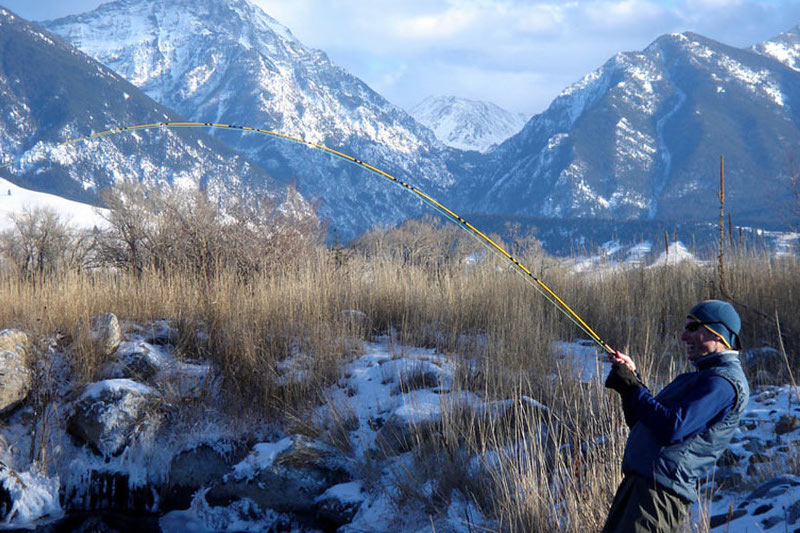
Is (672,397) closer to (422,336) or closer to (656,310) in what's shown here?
(422,336)

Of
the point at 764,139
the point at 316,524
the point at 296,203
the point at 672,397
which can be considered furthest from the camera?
Result: the point at 764,139

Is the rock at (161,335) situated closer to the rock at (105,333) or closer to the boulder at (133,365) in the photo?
the rock at (105,333)

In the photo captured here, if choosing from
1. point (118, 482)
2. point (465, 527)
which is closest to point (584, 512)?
point (465, 527)

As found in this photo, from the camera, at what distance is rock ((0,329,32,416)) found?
5.92 metres

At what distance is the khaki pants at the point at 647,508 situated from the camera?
265 cm

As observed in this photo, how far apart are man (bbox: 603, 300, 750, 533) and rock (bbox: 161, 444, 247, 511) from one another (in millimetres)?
3979

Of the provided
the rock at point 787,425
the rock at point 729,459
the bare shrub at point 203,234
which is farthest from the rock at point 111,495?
the rock at point 787,425

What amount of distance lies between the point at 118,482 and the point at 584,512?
4372 mm

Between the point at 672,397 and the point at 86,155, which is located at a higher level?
the point at 86,155

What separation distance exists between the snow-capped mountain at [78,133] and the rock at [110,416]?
453ft

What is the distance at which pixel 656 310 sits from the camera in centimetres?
771

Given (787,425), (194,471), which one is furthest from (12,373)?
(787,425)

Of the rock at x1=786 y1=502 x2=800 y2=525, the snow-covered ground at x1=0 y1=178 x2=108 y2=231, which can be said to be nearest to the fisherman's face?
the rock at x1=786 y1=502 x2=800 y2=525

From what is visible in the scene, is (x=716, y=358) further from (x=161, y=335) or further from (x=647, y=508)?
(x=161, y=335)
